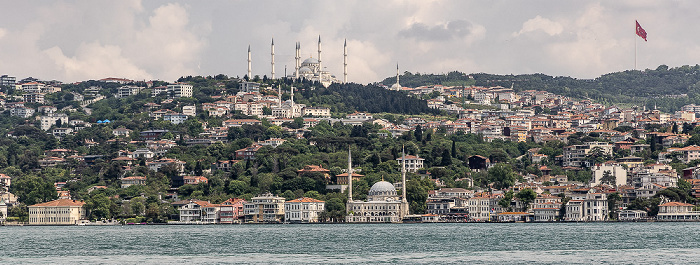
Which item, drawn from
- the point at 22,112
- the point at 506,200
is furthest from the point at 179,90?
the point at 506,200

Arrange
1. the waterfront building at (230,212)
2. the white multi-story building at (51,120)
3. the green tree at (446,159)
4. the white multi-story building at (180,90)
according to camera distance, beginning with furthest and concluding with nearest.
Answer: the white multi-story building at (180,90)
the white multi-story building at (51,120)
the green tree at (446,159)
the waterfront building at (230,212)

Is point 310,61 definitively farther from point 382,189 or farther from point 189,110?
point 382,189

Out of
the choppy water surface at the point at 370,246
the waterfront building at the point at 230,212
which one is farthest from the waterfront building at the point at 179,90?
the choppy water surface at the point at 370,246

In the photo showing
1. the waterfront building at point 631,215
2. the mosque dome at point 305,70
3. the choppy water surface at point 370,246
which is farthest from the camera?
the mosque dome at point 305,70

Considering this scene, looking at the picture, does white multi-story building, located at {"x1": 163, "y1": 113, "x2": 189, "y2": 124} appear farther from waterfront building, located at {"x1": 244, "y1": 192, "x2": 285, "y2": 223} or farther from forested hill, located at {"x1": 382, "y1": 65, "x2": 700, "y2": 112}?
forested hill, located at {"x1": 382, "y1": 65, "x2": 700, "y2": 112}

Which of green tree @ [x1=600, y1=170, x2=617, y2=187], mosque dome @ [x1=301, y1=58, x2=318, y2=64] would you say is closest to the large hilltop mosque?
mosque dome @ [x1=301, y1=58, x2=318, y2=64]

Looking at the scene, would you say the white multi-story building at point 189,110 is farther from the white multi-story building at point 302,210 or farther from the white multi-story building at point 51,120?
the white multi-story building at point 302,210

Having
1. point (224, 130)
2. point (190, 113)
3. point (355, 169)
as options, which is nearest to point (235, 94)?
point (190, 113)
